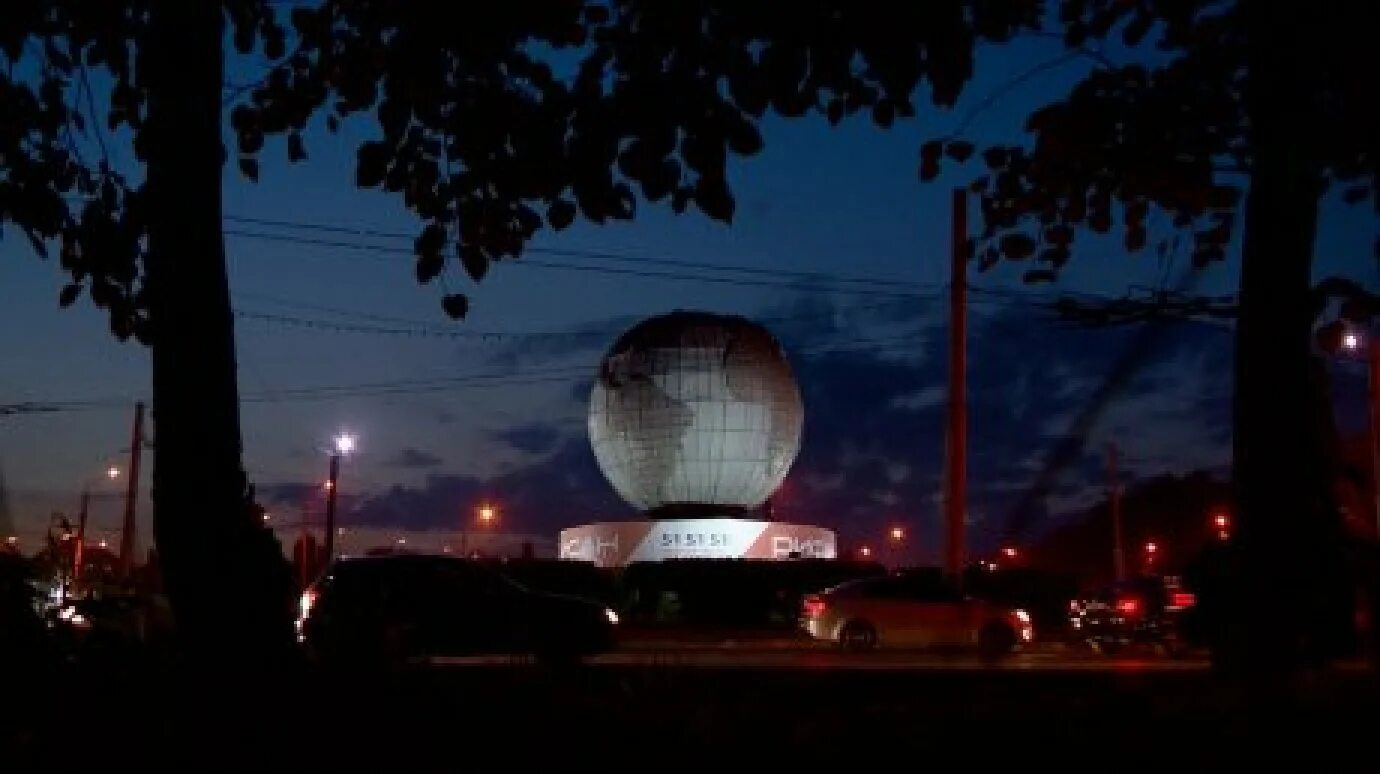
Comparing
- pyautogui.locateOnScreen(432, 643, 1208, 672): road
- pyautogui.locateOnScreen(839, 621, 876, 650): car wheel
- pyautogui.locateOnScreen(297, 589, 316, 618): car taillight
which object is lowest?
pyautogui.locateOnScreen(432, 643, 1208, 672): road

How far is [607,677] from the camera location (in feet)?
32.4

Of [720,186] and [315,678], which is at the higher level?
[720,186]

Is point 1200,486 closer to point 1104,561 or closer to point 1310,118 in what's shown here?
point 1104,561

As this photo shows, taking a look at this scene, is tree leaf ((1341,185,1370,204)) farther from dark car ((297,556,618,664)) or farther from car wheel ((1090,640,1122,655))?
car wheel ((1090,640,1122,655))

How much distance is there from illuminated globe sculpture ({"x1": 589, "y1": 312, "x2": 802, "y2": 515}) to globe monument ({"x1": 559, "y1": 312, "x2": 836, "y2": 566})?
1.5 inches

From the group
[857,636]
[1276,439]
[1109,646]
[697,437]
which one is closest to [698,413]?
[697,437]

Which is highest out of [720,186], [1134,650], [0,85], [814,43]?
[0,85]

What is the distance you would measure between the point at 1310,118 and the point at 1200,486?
3834 inches

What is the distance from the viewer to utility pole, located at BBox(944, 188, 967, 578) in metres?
26.7

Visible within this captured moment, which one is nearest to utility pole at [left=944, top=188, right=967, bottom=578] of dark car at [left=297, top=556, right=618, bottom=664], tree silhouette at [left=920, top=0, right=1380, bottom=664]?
dark car at [left=297, top=556, right=618, bottom=664]

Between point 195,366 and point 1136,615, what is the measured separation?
22.9m

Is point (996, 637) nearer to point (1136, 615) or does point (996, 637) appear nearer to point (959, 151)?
point (1136, 615)

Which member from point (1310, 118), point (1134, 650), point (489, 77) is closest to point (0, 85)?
point (489, 77)

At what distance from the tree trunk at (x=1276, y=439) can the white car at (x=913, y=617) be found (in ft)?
65.3
